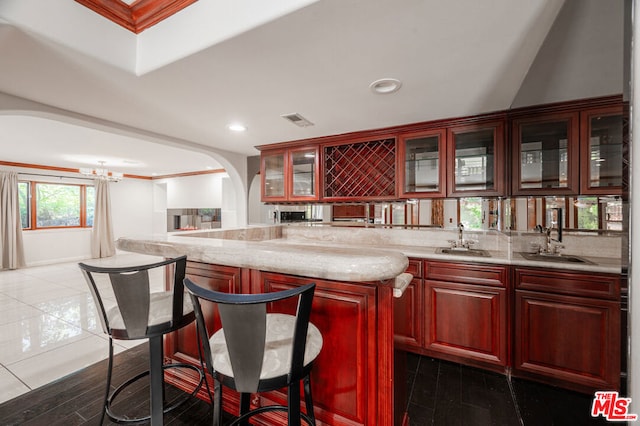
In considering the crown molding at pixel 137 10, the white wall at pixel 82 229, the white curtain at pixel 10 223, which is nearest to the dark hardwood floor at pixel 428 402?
the crown molding at pixel 137 10

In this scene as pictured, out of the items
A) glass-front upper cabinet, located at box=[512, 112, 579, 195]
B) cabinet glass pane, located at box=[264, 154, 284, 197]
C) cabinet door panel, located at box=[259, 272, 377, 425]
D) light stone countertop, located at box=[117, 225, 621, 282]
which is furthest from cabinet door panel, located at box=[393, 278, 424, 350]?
cabinet glass pane, located at box=[264, 154, 284, 197]

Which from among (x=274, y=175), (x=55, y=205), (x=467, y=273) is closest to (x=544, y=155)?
(x=467, y=273)

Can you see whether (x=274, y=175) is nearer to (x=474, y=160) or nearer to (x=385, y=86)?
(x=385, y=86)

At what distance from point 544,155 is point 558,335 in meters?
1.25

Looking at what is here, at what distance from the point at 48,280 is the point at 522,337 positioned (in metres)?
7.29

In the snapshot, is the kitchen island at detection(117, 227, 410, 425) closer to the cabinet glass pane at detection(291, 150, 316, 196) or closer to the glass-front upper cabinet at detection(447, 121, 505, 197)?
the glass-front upper cabinet at detection(447, 121, 505, 197)

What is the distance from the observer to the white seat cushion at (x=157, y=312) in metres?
1.26

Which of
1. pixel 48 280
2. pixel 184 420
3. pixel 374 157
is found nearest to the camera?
pixel 184 420

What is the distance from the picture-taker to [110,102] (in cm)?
228

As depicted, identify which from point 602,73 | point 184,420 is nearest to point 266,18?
point 602,73

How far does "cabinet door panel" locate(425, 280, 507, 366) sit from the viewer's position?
6.85 ft

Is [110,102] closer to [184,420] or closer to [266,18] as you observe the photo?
[266,18]

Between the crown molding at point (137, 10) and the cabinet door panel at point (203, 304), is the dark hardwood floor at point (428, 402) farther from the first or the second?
the crown molding at point (137, 10)

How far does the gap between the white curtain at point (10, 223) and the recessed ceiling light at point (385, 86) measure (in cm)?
804
